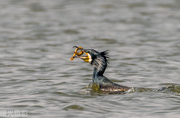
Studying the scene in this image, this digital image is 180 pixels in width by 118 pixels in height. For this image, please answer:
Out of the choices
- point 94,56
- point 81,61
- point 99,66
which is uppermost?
point 94,56

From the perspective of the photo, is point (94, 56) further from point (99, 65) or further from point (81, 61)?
point (81, 61)

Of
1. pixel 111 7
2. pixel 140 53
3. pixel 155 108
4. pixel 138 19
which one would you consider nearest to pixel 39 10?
pixel 111 7

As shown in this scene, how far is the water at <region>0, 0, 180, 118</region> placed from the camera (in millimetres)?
10180

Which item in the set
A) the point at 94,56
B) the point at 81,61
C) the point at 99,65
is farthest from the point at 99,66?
the point at 81,61

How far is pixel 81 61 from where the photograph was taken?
55.6 feet

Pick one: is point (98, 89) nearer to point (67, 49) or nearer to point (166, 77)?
point (166, 77)

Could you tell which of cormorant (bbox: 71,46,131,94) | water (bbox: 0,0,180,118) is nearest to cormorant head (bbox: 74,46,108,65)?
cormorant (bbox: 71,46,131,94)

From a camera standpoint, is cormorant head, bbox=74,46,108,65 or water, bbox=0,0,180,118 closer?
water, bbox=0,0,180,118

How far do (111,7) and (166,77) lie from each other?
54.5 ft

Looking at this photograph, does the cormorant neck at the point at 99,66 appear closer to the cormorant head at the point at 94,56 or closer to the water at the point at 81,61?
the cormorant head at the point at 94,56

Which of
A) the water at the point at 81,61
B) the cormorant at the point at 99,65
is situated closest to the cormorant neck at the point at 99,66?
the cormorant at the point at 99,65

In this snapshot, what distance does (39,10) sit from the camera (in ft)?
93.9

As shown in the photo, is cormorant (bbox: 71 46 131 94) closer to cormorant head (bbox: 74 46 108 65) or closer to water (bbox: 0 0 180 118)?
cormorant head (bbox: 74 46 108 65)

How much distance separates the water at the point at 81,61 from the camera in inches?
401
